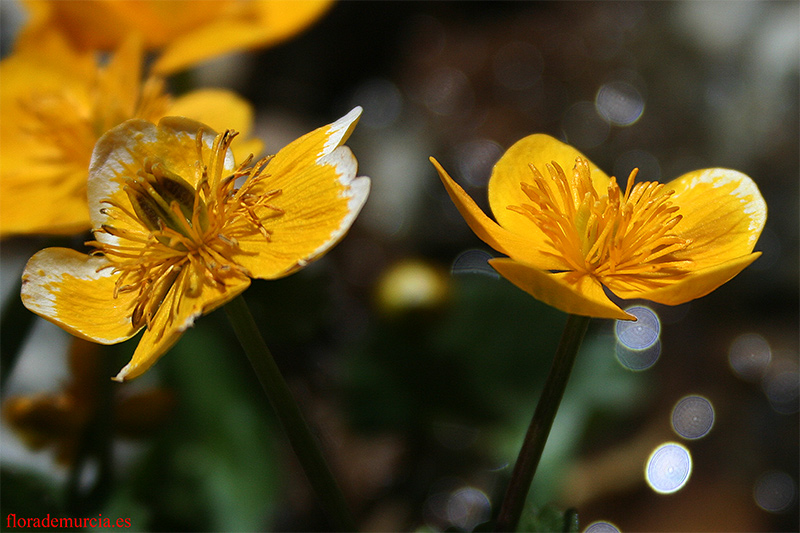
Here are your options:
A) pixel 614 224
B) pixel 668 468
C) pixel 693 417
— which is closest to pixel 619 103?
pixel 693 417

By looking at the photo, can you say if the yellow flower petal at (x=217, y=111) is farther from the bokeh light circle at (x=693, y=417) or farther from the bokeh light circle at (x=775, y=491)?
the bokeh light circle at (x=775, y=491)

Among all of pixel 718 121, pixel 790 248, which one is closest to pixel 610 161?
pixel 718 121

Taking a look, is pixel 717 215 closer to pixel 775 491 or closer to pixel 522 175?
pixel 522 175

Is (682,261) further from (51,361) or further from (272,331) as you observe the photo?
(51,361)

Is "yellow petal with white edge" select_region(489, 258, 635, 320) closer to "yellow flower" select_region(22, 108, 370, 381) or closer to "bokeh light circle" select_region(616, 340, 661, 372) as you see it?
"yellow flower" select_region(22, 108, 370, 381)

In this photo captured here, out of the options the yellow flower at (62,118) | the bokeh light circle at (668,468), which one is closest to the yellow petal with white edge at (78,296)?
the yellow flower at (62,118)
